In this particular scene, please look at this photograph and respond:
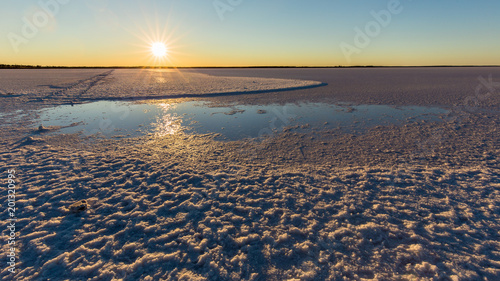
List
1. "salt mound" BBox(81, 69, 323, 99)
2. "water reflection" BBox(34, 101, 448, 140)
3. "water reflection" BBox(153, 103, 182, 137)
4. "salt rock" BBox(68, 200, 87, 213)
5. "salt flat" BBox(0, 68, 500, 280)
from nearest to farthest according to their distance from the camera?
1. "salt flat" BBox(0, 68, 500, 280)
2. "salt rock" BBox(68, 200, 87, 213)
3. "water reflection" BBox(153, 103, 182, 137)
4. "water reflection" BBox(34, 101, 448, 140)
5. "salt mound" BBox(81, 69, 323, 99)

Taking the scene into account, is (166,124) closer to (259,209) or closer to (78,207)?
(78,207)

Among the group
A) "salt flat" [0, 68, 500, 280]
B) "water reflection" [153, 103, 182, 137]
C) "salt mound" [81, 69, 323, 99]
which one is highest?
"salt mound" [81, 69, 323, 99]

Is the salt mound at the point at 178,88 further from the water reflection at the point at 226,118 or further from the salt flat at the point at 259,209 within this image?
the salt flat at the point at 259,209

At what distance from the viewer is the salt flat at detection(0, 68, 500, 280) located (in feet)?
6.86

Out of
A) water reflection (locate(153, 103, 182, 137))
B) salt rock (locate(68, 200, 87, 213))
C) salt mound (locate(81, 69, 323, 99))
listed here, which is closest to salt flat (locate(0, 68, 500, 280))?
salt rock (locate(68, 200, 87, 213))

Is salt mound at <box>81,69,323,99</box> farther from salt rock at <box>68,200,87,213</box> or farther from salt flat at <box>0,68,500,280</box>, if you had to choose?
salt rock at <box>68,200,87,213</box>

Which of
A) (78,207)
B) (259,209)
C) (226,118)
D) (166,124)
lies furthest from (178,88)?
(259,209)

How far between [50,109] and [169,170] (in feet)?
27.5

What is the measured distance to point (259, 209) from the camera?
9.38ft

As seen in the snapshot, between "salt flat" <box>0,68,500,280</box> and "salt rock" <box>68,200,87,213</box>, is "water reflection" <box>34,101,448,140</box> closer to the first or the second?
"salt flat" <box>0,68,500,280</box>

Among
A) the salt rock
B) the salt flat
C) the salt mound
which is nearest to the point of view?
the salt flat

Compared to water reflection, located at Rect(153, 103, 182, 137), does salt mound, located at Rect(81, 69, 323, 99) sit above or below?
above

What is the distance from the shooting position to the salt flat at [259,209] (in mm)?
2090

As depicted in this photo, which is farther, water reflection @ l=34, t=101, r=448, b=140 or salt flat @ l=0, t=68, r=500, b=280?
water reflection @ l=34, t=101, r=448, b=140
